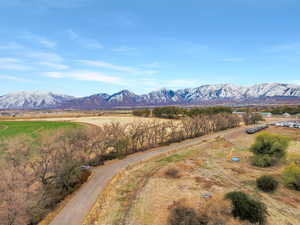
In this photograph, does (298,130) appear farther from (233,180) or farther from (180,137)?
(233,180)

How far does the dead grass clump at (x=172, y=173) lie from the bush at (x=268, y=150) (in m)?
18.7

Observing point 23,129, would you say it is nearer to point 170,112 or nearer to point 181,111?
point 170,112

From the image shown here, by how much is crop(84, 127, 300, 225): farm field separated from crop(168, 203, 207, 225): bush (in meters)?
0.87

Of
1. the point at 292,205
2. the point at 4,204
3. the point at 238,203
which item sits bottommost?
the point at 292,205

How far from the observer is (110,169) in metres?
36.4

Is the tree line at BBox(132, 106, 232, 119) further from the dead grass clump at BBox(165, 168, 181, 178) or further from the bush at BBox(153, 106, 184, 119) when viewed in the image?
the dead grass clump at BBox(165, 168, 181, 178)

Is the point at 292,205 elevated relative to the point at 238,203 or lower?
lower

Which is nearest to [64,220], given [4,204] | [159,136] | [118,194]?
[4,204]

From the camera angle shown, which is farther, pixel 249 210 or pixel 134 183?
pixel 134 183

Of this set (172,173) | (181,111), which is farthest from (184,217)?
(181,111)

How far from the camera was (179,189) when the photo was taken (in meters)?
27.8

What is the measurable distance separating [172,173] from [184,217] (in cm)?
1371

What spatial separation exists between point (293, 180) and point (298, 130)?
63212 millimetres

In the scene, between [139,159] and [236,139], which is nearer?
[139,159]
